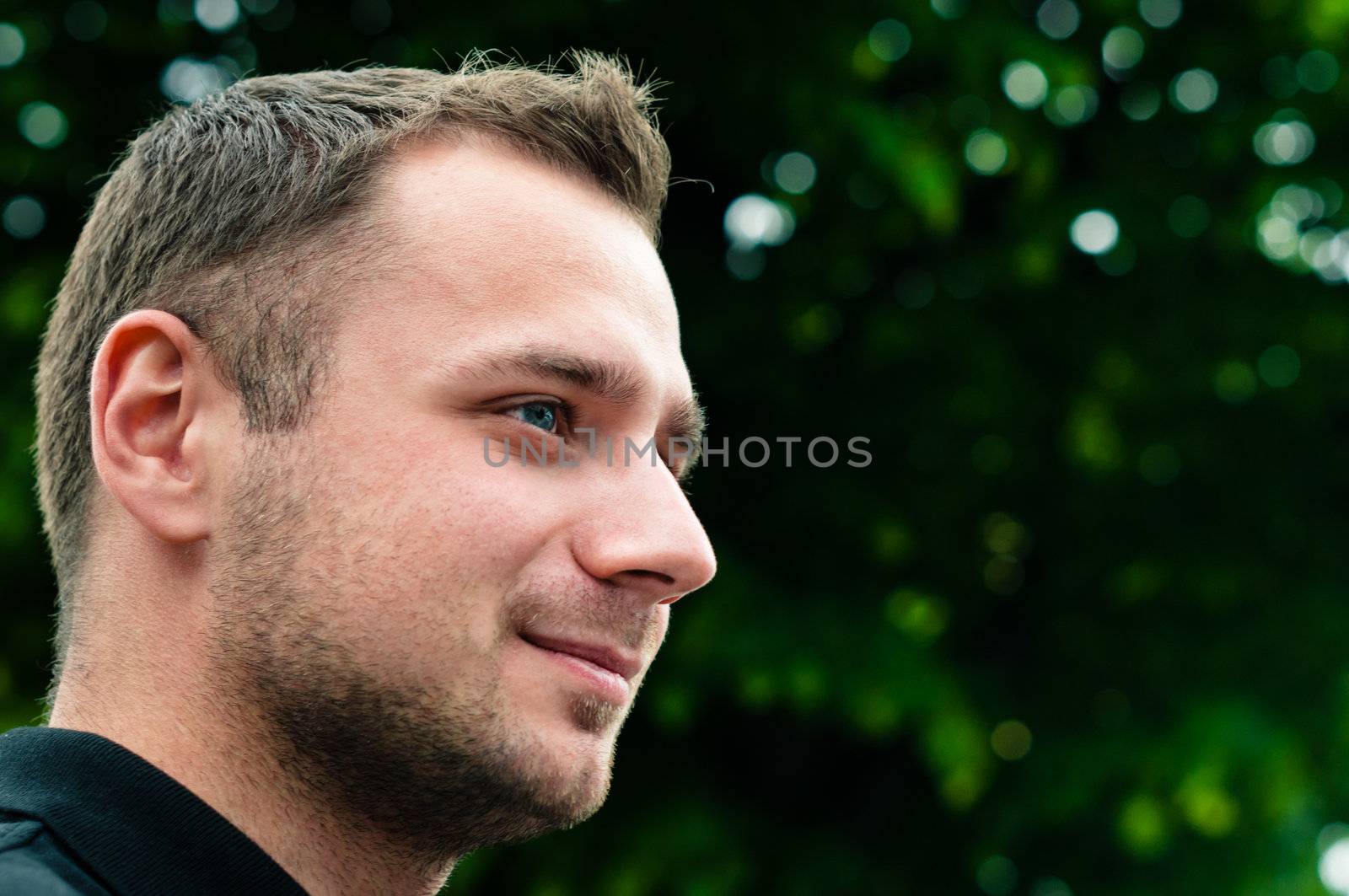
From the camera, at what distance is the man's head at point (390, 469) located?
5.71 ft

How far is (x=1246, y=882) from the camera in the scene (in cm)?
382

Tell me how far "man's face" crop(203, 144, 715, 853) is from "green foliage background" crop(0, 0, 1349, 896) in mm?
1790

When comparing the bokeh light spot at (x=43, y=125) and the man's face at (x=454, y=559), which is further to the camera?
the bokeh light spot at (x=43, y=125)

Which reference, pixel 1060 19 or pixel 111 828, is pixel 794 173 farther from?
pixel 111 828

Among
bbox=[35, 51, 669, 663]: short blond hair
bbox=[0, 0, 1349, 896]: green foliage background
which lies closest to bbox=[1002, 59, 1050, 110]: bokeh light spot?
bbox=[0, 0, 1349, 896]: green foliage background

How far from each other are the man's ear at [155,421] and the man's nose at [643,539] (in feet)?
1.86

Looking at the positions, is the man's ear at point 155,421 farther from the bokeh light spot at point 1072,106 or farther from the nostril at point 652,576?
the bokeh light spot at point 1072,106

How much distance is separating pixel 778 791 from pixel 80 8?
10.9ft

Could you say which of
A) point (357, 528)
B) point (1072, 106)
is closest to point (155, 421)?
point (357, 528)

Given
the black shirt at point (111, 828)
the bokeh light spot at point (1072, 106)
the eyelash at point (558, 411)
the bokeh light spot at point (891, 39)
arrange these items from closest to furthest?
the black shirt at point (111, 828) → the eyelash at point (558, 411) → the bokeh light spot at point (891, 39) → the bokeh light spot at point (1072, 106)

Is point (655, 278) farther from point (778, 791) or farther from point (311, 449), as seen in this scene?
point (778, 791)

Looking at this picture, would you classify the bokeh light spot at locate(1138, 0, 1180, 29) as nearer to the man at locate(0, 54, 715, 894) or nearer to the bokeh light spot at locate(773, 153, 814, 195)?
the bokeh light spot at locate(773, 153, 814, 195)

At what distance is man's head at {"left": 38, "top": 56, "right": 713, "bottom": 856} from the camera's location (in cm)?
174

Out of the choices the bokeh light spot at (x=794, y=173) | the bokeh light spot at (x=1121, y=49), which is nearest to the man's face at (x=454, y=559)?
the bokeh light spot at (x=794, y=173)
